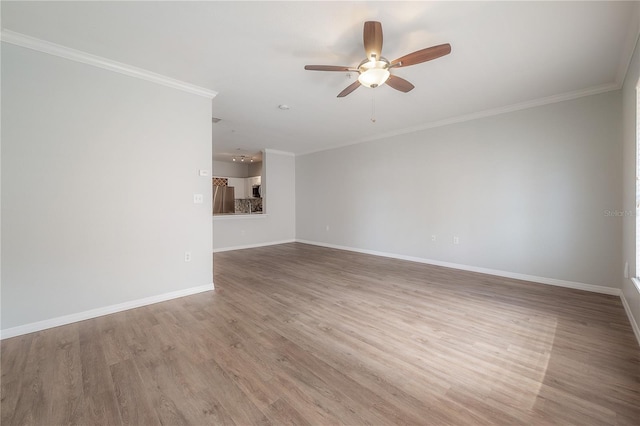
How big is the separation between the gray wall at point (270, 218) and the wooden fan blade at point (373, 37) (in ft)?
17.0

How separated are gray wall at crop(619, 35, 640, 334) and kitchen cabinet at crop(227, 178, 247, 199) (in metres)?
9.43

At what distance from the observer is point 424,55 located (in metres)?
2.07

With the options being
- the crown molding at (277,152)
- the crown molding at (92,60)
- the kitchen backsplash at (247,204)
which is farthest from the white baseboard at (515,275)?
the kitchen backsplash at (247,204)

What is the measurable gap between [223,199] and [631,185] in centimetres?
925

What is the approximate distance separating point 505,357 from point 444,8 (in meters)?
2.73

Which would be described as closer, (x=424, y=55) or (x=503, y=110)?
(x=424, y=55)

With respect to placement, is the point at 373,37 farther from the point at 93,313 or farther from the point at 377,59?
the point at 93,313

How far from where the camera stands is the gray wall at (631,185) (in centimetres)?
231

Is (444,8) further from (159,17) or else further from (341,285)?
(341,285)

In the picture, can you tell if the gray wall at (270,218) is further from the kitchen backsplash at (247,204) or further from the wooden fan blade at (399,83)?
the wooden fan blade at (399,83)

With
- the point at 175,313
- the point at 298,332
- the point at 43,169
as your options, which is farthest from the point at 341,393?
the point at 43,169

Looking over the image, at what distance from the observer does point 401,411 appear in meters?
1.42

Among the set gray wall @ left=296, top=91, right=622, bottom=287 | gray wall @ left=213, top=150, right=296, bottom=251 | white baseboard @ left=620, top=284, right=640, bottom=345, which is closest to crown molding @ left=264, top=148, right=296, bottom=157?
gray wall @ left=213, top=150, right=296, bottom=251

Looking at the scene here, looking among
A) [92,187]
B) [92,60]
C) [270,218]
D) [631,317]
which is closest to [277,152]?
[270,218]
